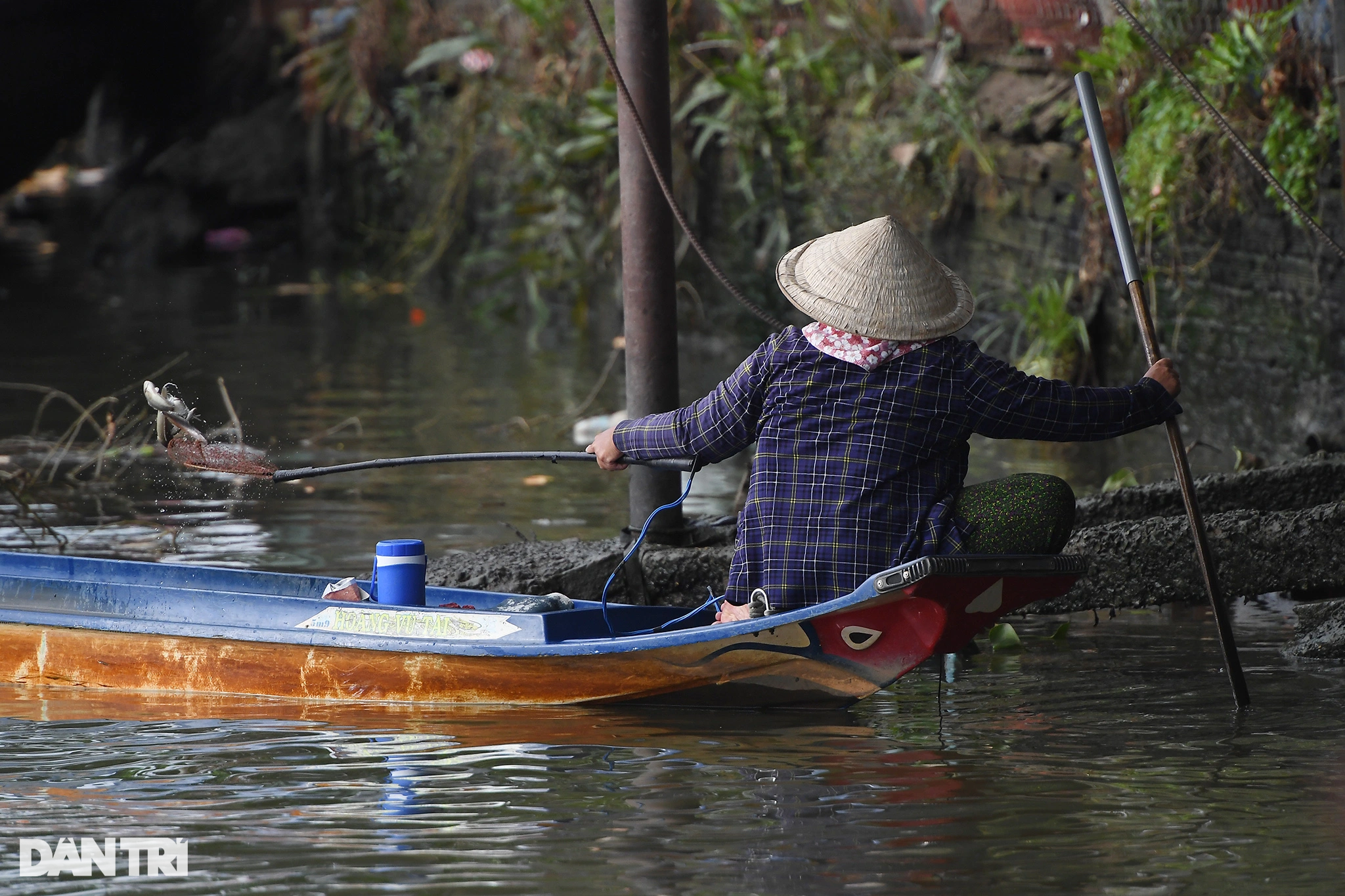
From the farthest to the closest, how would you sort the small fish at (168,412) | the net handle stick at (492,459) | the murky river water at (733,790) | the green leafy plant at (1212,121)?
the green leafy plant at (1212,121)
the small fish at (168,412)
the net handle stick at (492,459)
the murky river water at (733,790)

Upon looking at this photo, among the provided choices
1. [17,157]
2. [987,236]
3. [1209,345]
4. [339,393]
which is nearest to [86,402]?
[339,393]

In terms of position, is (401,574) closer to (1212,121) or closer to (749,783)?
(749,783)

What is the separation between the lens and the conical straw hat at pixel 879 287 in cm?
460

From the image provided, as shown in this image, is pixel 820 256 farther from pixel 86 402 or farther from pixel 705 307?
pixel 705 307

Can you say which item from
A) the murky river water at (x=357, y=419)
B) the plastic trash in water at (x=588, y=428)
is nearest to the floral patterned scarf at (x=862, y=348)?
the murky river water at (x=357, y=419)

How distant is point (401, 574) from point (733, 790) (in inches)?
60.4

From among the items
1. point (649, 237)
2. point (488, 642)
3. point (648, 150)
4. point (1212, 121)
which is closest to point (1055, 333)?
point (1212, 121)

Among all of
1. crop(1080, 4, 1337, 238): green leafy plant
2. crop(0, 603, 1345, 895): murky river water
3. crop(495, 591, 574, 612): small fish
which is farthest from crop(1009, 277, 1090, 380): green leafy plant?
crop(495, 591, 574, 612): small fish

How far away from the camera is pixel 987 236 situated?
38.7 ft

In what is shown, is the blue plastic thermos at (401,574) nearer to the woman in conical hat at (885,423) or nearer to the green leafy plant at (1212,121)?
the woman in conical hat at (885,423)

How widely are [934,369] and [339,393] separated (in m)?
8.22

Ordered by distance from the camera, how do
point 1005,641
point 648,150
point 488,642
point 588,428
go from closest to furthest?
point 488,642, point 1005,641, point 648,150, point 588,428

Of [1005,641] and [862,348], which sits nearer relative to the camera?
[862,348]

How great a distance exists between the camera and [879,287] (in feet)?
15.3
